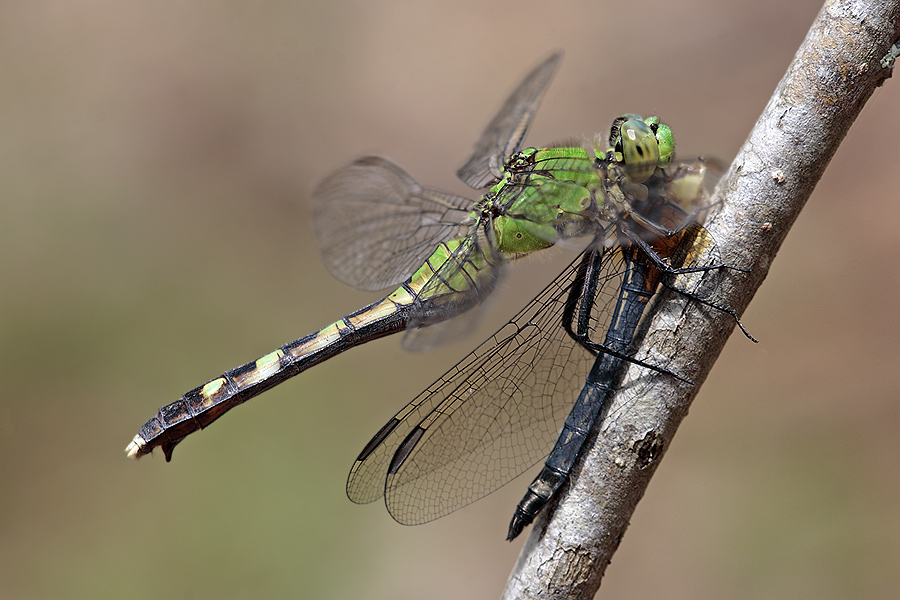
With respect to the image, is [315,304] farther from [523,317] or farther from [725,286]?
[725,286]

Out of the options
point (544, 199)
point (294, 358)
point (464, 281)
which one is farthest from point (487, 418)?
point (294, 358)

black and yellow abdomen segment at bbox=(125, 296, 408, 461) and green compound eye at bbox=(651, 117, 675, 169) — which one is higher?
green compound eye at bbox=(651, 117, 675, 169)

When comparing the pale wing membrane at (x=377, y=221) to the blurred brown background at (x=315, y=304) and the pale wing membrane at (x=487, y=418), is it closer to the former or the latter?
the pale wing membrane at (x=487, y=418)

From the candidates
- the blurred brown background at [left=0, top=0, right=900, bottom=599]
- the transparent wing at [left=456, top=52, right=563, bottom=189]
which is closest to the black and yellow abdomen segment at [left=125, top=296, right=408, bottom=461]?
the transparent wing at [left=456, top=52, right=563, bottom=189]

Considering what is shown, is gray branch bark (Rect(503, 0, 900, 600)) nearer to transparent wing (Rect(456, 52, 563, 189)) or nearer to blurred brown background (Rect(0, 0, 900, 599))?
transparent wing (Rect(456, 52, 563, 189))

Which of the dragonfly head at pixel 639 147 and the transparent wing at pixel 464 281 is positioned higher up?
the dragonfly head at pixel 639 147

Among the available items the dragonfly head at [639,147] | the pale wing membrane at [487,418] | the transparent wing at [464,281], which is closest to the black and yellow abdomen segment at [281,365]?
the transparent wing at [464,281]

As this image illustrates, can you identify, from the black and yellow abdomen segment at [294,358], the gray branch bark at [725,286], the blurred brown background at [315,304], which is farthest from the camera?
the blurred brown background at [315,304]
